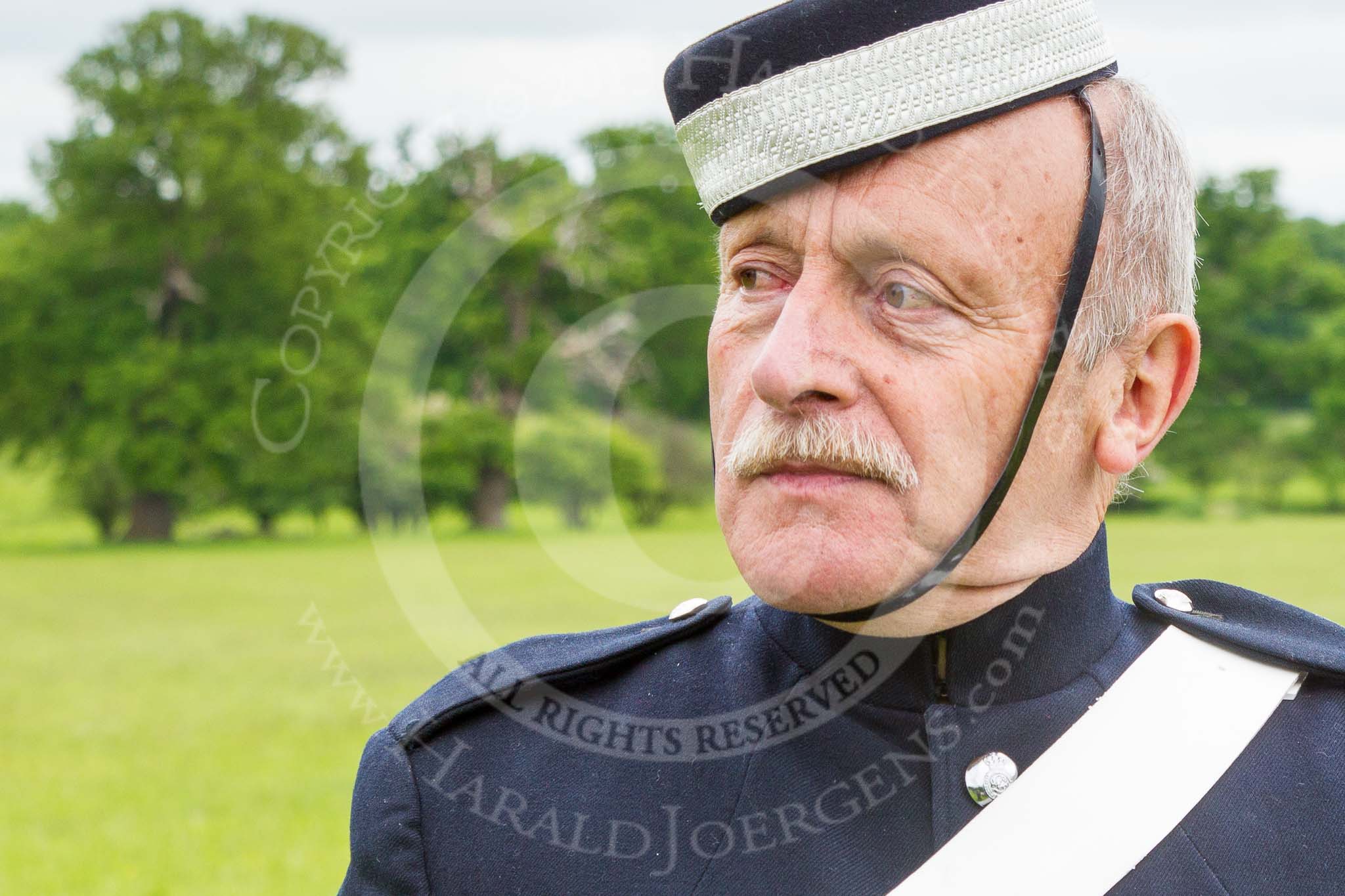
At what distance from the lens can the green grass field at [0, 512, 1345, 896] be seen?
7.49 meters

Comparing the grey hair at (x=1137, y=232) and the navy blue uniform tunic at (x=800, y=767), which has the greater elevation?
the grey hair at (x=1137, y=232)

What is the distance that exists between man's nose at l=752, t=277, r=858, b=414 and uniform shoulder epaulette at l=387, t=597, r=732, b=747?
53cm

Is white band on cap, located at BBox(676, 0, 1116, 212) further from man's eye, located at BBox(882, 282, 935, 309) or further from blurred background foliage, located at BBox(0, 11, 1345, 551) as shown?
blurred background foliage, located at BBox(0, 11, 1345, 551)

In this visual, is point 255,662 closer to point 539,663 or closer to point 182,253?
point 539,663

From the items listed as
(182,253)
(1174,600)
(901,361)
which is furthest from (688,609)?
(182,253)

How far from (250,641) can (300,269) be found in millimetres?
18463

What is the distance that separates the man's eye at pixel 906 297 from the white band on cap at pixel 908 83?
187 millimetres

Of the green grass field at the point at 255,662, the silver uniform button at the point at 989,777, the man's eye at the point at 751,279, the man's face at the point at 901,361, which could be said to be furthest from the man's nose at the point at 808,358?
the green grass field at the point at 255,662

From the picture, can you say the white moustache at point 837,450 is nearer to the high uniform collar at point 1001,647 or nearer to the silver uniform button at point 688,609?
the high uniform collar at point 1001,647

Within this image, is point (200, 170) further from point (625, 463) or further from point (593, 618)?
point (593, 618)

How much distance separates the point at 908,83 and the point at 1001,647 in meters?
0.75

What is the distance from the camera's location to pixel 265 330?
32469mm

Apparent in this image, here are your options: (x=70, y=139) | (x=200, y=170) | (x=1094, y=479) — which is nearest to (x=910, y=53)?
(x=1094, y=479)

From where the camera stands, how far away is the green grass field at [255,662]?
749 cm
